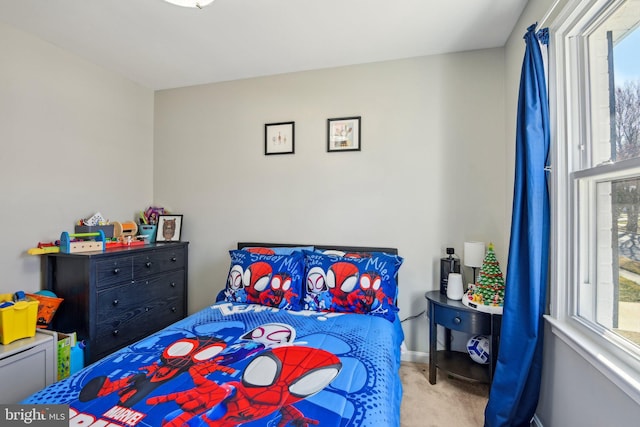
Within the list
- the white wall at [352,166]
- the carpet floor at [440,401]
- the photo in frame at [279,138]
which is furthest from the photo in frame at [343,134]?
the carpet floor at [440,401]

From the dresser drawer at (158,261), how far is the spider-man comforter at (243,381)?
Answer: 0.98m

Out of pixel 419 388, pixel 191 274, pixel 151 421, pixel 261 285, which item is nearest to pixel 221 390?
pixel 151 421

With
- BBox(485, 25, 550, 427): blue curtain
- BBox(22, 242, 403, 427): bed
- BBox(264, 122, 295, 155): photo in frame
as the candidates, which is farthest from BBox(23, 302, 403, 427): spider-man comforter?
BBox(264, 122, 295, 155): photo in frame

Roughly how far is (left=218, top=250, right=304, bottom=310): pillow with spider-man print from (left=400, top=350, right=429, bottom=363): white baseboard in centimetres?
108

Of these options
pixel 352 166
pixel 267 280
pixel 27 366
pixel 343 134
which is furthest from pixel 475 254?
pixel 27 366

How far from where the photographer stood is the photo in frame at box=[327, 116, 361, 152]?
2.61 metres

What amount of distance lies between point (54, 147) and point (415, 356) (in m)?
3.39

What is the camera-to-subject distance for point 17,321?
1.78 m

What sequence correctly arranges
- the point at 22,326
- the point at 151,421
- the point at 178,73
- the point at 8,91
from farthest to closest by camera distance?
1. the point at 178,73
2. the point at 8,91
3. the point at 22,326
4. the point at 151,421

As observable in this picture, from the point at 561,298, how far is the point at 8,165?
11.7ft

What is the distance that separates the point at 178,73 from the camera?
2828mm

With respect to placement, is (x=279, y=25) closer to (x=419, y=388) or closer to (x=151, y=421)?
(x=151, y=421)

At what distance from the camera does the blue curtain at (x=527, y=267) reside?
1555 mm
